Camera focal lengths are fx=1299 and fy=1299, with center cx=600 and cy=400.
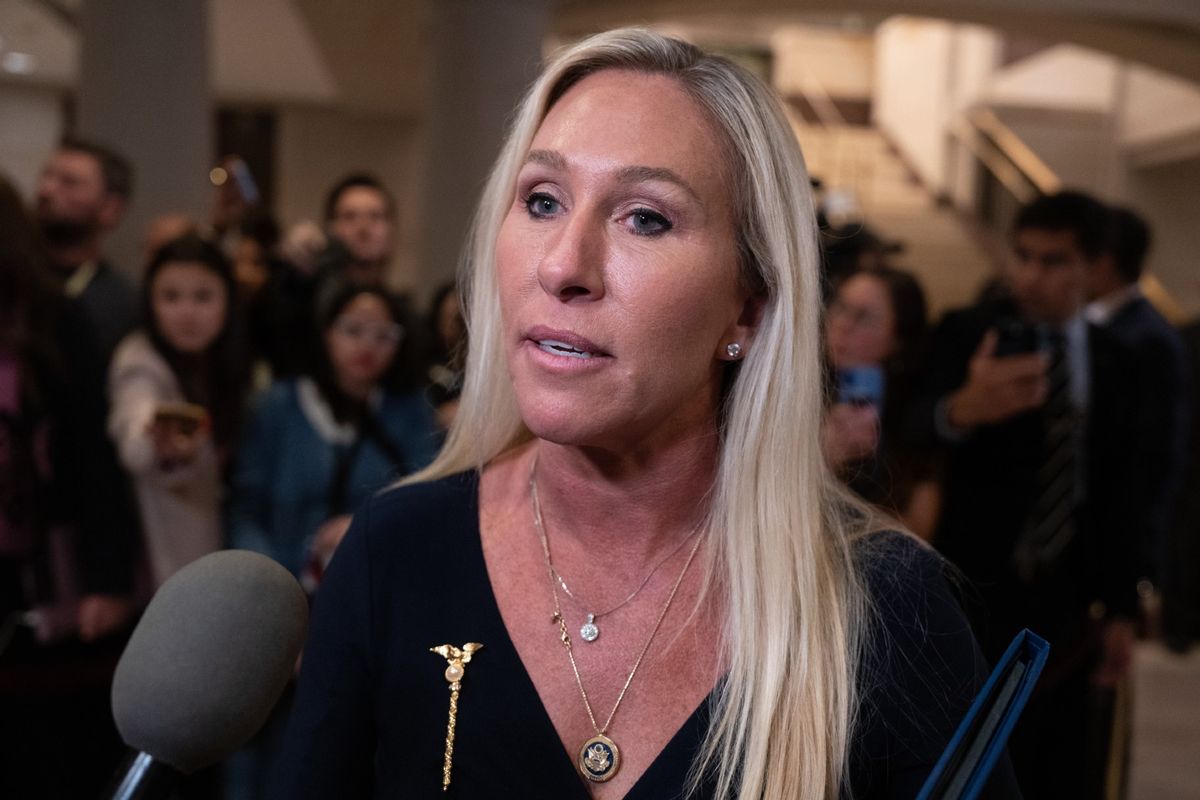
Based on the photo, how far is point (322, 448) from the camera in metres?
Result: 3.59

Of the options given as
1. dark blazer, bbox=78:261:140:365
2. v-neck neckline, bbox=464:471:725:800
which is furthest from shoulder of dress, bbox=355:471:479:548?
dark blazer, bbox=78:261:140:365

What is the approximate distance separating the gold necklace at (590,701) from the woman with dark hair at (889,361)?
4.64 ft

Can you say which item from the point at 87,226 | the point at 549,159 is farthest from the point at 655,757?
the point at 87,226

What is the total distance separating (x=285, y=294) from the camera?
4.59m

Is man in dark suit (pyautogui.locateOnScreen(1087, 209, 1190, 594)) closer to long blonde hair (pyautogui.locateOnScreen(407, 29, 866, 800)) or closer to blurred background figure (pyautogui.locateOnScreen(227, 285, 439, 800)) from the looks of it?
blurred background figure (pyautogui.locateOnScreen(227, 285, 439, 800))

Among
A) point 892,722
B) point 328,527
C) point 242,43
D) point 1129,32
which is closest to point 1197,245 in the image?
point 1129,32

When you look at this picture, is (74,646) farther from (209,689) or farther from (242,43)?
(242,43)

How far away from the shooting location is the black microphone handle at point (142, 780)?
1112 mm

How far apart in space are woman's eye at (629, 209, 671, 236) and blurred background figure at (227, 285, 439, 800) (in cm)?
203

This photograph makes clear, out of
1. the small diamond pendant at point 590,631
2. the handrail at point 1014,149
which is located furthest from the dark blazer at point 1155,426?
the handrail at point 1014,149

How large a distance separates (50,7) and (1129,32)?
8027mm

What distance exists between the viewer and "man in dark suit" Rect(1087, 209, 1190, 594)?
11.9 feet

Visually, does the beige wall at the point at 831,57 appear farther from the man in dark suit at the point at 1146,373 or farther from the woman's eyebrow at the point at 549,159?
the woman's eyebrow at the point at 549,159

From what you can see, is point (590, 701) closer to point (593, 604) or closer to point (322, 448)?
point (593, 604)
